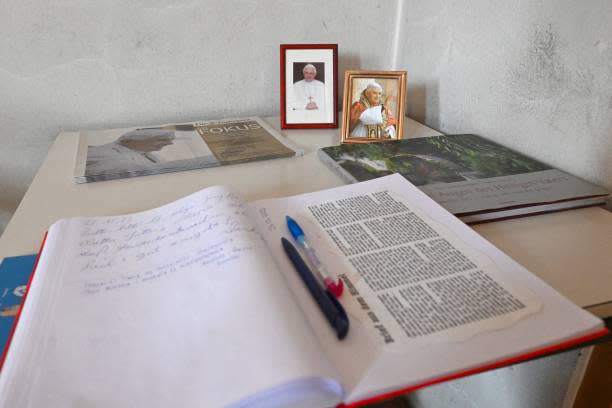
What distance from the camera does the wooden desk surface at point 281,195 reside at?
Answer: 47 cm

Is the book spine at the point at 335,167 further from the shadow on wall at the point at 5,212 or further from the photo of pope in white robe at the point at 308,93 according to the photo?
the shadow on wall at the point at 5,212

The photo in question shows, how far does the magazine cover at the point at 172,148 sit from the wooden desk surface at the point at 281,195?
0.6 inches

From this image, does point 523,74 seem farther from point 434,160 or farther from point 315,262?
point 315,262

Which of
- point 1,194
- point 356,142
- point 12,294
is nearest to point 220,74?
point 356,142

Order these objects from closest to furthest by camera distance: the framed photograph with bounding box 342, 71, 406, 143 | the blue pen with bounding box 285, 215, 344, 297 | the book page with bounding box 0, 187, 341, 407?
the book page with bounding box 0, 187, 341, 407 → the blue pen with bounding box 285, 215, 344, 297 → the framed photograph with bounding box 342, 71, 406, 143

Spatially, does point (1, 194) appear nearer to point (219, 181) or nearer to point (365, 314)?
point (219, 181)

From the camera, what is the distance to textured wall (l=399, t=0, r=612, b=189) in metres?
0.61

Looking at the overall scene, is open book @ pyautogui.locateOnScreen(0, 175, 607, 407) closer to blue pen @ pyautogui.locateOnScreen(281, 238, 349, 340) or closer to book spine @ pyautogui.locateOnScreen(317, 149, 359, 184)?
blue pen @ pyautogui.locateOnScreen(281, 238, 349, 340)

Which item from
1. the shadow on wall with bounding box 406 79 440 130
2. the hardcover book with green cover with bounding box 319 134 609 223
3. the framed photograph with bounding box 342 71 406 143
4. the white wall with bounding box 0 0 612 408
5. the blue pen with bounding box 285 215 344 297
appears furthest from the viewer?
the shadow on wall with bounding box 406 79 440 130

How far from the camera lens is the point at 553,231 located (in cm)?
55

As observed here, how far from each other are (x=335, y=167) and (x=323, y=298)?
0.34 meters

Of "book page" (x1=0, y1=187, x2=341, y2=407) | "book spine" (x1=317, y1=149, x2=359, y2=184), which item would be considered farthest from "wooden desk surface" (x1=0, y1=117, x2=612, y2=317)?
"book page" (x1=0, y1=187, x2=341, y2=407)

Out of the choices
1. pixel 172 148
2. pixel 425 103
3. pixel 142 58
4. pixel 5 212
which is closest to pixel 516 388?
pixel 425 103

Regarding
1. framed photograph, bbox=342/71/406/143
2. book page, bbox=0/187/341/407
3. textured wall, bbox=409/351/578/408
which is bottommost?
textured wall, bbox=409/351/578/408
